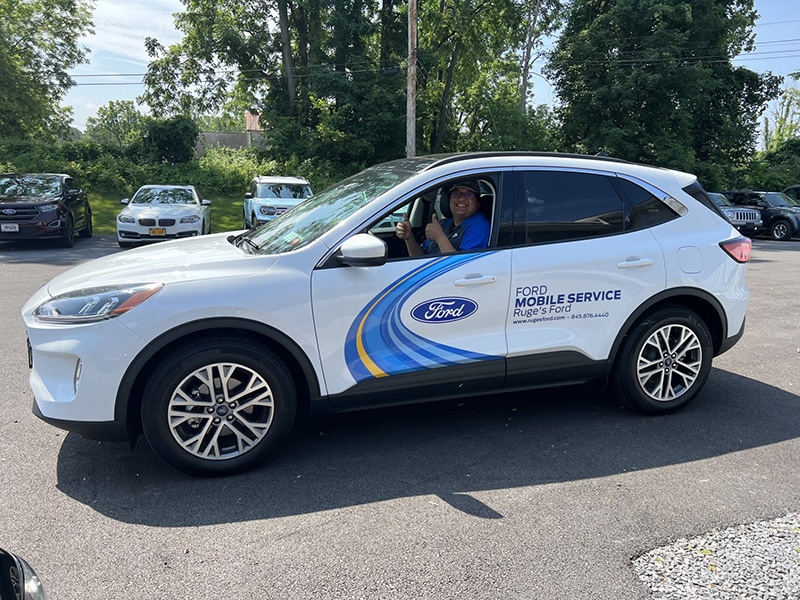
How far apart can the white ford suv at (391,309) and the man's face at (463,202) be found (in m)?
0.09

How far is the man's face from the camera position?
Answer: 418 cm

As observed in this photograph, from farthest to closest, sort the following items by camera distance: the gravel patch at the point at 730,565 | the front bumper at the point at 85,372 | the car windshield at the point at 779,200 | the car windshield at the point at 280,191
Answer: the car windshield at the point at 779,200, the car windshield at the point at 280,191, the front bumper at the point at 85,372, the gravel patch at the point at 730,565

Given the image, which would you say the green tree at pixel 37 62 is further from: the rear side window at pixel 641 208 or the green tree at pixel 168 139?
the rear side window at pixel 641 208

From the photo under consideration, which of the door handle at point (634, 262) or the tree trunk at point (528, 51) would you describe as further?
the tree trunk at point (528, 51)

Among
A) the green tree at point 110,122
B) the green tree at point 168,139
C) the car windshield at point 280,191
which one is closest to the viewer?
the car windshield at point 280,191

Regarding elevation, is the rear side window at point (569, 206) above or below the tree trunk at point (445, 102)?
below

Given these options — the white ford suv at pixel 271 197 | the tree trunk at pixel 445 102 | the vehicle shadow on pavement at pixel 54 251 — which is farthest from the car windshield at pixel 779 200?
the vehicle shadow on pavement at pixel 54 251

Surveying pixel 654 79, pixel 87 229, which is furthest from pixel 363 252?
pixel 654 79

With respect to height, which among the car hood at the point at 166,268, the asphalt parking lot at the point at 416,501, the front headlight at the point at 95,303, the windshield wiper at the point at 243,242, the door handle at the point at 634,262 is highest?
the windshield wiper at the point at 243,242

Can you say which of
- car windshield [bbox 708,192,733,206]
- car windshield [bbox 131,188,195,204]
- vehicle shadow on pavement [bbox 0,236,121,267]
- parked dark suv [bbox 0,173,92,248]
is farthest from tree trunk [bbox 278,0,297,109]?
car windshield [bbox 708,192,733,206]

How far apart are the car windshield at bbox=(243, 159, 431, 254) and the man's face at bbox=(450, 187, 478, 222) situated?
0.30m

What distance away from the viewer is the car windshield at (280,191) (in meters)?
15.7

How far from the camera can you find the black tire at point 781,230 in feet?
68.6

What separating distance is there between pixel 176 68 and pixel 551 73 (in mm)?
18954
